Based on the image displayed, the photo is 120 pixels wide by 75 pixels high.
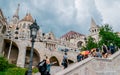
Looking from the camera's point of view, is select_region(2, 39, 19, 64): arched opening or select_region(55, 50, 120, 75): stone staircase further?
select_region(2, 39, 19, 64): arched opening

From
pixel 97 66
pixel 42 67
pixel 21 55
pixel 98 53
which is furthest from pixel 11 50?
pixel 42 67

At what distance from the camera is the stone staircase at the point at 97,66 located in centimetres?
1198

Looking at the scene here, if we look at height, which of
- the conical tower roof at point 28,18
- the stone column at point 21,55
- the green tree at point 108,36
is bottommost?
the stone column at point 21,55

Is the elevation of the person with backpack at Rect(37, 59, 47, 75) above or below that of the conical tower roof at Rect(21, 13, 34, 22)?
below

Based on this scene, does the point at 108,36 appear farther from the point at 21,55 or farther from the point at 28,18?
the point at 28,18

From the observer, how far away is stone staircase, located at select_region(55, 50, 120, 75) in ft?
39.3

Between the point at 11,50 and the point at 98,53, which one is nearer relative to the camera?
the point at 98,53

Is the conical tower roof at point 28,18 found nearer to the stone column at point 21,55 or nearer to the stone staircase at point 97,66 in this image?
the stone column at point 21,55

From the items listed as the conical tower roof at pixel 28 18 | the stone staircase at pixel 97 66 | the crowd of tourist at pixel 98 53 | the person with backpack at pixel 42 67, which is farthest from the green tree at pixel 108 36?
the conical tower roof at pixel 28 18

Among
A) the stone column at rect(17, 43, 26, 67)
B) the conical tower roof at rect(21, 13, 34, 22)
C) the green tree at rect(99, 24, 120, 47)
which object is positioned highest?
the conical tower roof at rect(21, 13, 34, 22)

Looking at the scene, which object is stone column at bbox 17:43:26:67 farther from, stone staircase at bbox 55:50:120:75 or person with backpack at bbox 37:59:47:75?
person with backpack at bbox 37:59:47:75

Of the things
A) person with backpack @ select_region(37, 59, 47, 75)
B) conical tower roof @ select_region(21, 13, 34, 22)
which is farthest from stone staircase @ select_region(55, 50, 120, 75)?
conical tower roof @ select_region(21, 13, 34, 22)

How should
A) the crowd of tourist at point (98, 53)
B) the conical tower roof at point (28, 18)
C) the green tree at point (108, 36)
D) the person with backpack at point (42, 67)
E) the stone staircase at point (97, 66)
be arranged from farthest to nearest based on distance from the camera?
the conical tower roof at point (28, 18), the green tree at point (108, 36), the crowd of tourist at point (98, 53), the stone staircase at point (97, 66), the person with backpack at point (42, 67)

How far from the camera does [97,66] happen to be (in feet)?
42.0
